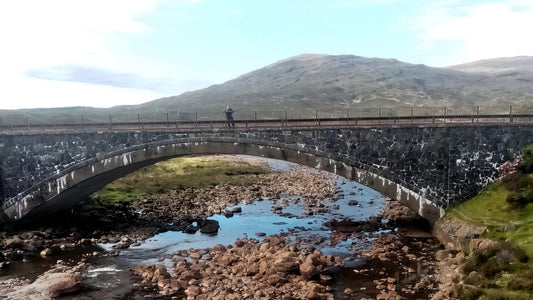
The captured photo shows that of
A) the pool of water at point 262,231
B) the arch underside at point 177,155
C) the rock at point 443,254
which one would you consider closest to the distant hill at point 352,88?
the arch underside at point 177,155

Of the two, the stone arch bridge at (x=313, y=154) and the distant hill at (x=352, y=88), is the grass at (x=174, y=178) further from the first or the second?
the distant hill at (x=352, y=88)

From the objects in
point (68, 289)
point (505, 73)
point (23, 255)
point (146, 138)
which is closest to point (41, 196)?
point (23, 255)

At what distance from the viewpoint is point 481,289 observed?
15.5 metres

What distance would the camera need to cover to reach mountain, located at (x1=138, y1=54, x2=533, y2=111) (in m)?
110

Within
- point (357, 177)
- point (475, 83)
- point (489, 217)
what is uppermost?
point (475, 83)

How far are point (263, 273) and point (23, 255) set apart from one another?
590 inches

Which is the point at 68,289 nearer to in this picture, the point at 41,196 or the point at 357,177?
the point at 41,196

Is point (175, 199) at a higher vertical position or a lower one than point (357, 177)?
lower

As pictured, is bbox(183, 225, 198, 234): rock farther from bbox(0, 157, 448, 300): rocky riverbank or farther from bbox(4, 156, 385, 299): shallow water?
bbox(4, 156, 385, 299): shallow water

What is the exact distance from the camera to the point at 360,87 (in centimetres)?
12706

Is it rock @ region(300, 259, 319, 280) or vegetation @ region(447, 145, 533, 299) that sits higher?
vegetation @ region(447, 145, 533, 299)

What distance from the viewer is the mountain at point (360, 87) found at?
110312 millimetres

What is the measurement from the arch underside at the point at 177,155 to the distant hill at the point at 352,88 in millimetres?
67793

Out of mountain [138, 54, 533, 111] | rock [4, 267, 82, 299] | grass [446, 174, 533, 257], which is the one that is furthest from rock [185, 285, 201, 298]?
mountain [138, 54, 533, 111]
